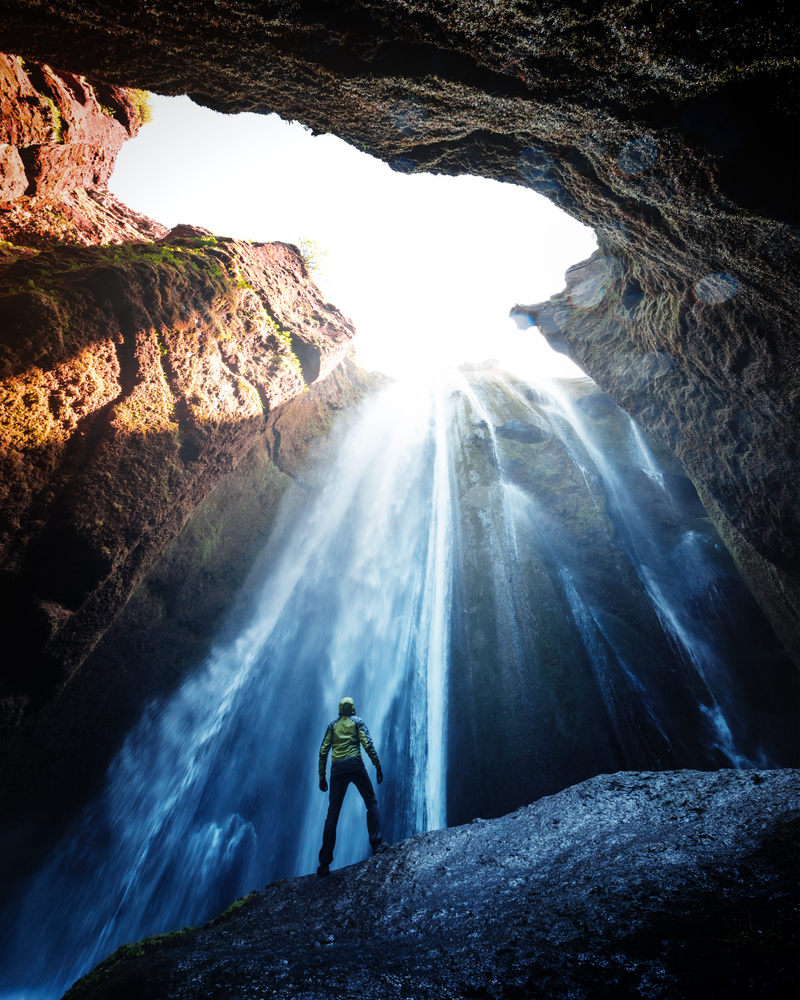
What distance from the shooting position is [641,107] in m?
3.30

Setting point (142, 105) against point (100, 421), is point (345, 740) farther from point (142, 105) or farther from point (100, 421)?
point (142, 105)

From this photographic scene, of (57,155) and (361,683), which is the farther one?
(361,683)

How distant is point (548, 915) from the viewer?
2391 mm

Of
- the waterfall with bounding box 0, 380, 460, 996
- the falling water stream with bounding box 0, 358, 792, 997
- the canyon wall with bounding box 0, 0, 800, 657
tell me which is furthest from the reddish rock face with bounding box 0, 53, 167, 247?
the waterfall with bounding box 0, 380, 460, 996

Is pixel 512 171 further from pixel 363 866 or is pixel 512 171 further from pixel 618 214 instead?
pixel 363 866

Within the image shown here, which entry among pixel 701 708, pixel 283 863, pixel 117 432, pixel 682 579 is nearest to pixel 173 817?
pixel 283 863

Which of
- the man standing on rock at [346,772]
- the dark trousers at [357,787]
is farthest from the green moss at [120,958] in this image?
the dark trousers at [357,787]

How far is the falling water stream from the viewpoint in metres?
6.78

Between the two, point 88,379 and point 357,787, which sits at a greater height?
point 88,379

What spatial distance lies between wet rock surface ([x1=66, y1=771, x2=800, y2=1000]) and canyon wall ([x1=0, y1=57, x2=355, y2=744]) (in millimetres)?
3776

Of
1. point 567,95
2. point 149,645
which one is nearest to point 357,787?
point 149,645

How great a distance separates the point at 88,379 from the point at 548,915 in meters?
7.23

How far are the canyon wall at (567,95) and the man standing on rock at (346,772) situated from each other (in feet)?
22.2

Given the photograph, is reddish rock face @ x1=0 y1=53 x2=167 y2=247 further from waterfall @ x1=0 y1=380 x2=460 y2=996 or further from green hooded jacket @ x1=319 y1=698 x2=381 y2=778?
waterfall @ x1=0 y1=380 x2=460 y2=996
